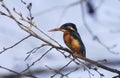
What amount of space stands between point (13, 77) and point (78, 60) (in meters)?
0.41

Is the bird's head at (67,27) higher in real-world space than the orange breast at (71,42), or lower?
higher

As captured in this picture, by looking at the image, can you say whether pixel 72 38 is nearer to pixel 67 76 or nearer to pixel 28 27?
pixel 67 76

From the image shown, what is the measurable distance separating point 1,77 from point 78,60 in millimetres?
418

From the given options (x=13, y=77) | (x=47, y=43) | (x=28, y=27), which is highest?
(x=28, y=27)

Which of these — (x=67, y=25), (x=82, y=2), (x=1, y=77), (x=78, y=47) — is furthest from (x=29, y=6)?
(x=82, y=2)

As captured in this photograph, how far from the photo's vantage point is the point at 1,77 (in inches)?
50.1

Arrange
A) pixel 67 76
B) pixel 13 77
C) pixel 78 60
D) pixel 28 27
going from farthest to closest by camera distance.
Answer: pixel 67 76
pixel 78 60
pixel 28 27
pixel 13 77

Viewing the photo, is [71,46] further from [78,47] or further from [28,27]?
[28,27]

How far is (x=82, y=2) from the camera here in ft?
8.57

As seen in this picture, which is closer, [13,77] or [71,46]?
[13,77]

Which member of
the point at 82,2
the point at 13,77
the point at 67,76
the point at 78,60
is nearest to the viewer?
the point at 13,77

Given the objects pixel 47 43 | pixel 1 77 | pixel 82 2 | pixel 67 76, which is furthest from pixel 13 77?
pixel 82 2

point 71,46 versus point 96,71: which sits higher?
point 71,46

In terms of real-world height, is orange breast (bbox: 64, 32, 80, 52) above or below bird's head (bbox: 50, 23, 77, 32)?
below
